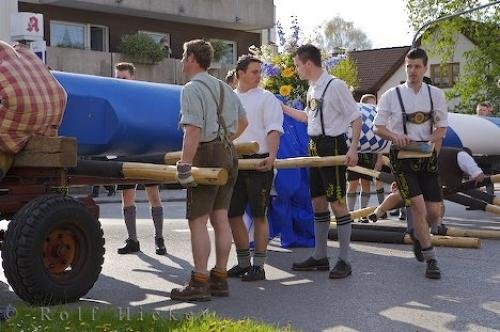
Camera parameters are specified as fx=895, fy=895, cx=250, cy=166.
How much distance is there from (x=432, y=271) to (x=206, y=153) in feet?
7.94

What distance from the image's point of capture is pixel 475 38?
4703 cm

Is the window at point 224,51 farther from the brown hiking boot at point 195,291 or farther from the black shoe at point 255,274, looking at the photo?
the brown hiking boot at point 195,291

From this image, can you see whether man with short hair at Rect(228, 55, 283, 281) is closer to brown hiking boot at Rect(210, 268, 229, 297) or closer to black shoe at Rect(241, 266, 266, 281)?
black shoe at Rect(241, 266, 266, 281)

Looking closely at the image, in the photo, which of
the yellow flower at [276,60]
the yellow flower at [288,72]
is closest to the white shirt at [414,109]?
the yellow flower at [288,72]

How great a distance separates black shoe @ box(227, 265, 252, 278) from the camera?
25.9 feet

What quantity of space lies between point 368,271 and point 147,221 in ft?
19.8

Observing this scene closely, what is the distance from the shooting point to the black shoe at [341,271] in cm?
779

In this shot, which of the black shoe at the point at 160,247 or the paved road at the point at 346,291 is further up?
the black shoe at the point at 160,247

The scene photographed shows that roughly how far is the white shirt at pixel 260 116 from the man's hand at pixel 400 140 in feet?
3.26

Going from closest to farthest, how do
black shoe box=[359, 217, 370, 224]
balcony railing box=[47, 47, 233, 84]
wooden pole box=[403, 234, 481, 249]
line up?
wooden pole box=[403, 234, 481, 249] → black shoe box=[359, 217, 370, 224] → balcony railing box=[47, 47, 233, 84]

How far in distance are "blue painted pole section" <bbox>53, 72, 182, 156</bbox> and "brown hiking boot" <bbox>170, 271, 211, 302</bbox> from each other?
1.58m

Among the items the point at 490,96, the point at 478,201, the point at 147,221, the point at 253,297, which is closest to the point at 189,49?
the point at 253,297

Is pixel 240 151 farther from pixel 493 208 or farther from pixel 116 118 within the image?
pixel 493 208

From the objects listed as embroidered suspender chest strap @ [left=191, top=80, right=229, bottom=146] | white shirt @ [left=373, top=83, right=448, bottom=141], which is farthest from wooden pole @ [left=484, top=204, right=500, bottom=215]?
embroidered suspender chest strap @ [left=191, top=80, right=229, bottom=146]
